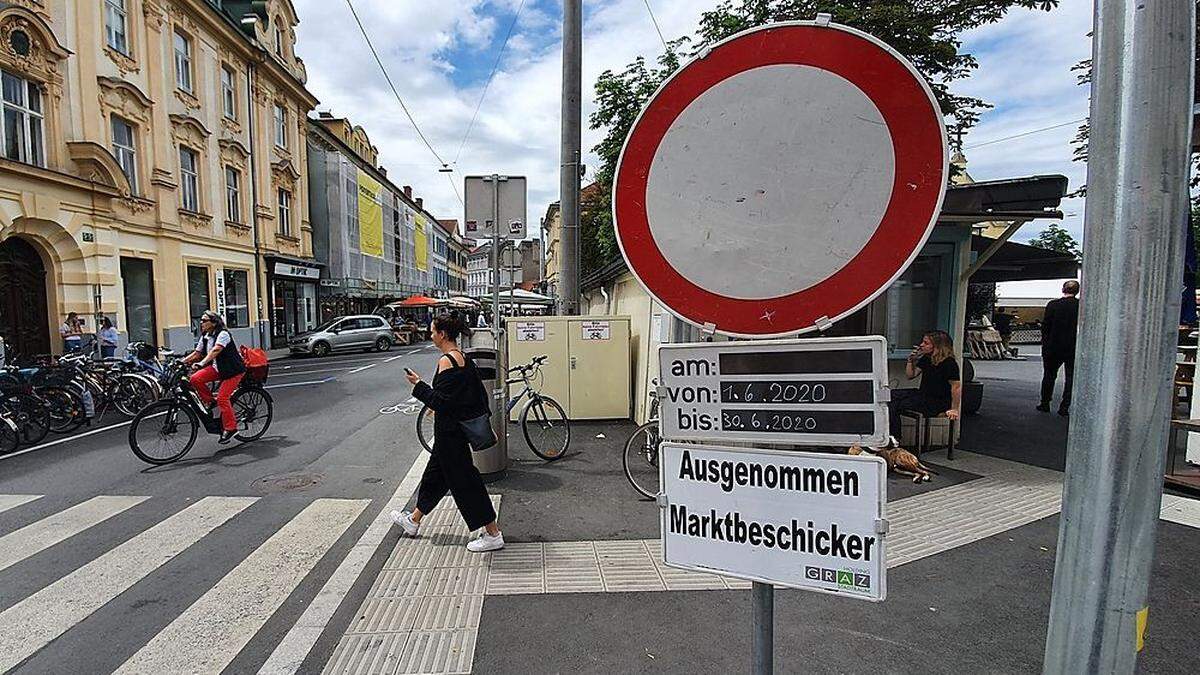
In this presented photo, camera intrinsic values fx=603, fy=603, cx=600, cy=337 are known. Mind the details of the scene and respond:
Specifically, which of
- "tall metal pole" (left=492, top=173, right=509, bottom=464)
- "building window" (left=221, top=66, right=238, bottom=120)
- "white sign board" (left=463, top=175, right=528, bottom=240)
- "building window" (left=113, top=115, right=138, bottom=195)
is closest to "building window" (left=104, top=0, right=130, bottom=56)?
"building window" (left=113, top=115, right=138, bottom=195)

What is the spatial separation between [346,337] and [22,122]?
12033 millimetres

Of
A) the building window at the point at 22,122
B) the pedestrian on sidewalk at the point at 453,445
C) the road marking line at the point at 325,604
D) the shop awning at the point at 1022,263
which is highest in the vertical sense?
the building window at the point at 22,122

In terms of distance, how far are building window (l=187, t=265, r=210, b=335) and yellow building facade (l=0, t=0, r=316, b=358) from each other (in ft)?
0.23

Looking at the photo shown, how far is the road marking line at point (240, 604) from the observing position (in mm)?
3148

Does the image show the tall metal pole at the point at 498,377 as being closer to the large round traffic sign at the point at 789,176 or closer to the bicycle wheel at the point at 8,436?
the large round traffic sign at the point at 789,176

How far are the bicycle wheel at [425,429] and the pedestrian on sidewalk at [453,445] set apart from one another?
2539mm

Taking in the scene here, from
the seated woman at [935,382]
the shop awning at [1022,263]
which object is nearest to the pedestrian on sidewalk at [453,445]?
the seated woman at [935,382]

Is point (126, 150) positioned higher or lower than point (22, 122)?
higher

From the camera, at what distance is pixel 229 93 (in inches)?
914

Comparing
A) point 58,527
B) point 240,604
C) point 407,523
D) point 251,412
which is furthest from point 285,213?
point 240,604

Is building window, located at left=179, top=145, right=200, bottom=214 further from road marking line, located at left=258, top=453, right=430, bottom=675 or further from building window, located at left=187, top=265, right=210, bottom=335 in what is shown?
road marking line, located at left=258, top=453, right=430, bottom=675

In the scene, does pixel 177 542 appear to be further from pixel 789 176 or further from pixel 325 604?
pixel 789 176

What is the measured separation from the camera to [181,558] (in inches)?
174

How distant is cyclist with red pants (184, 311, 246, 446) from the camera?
746 centimetres
